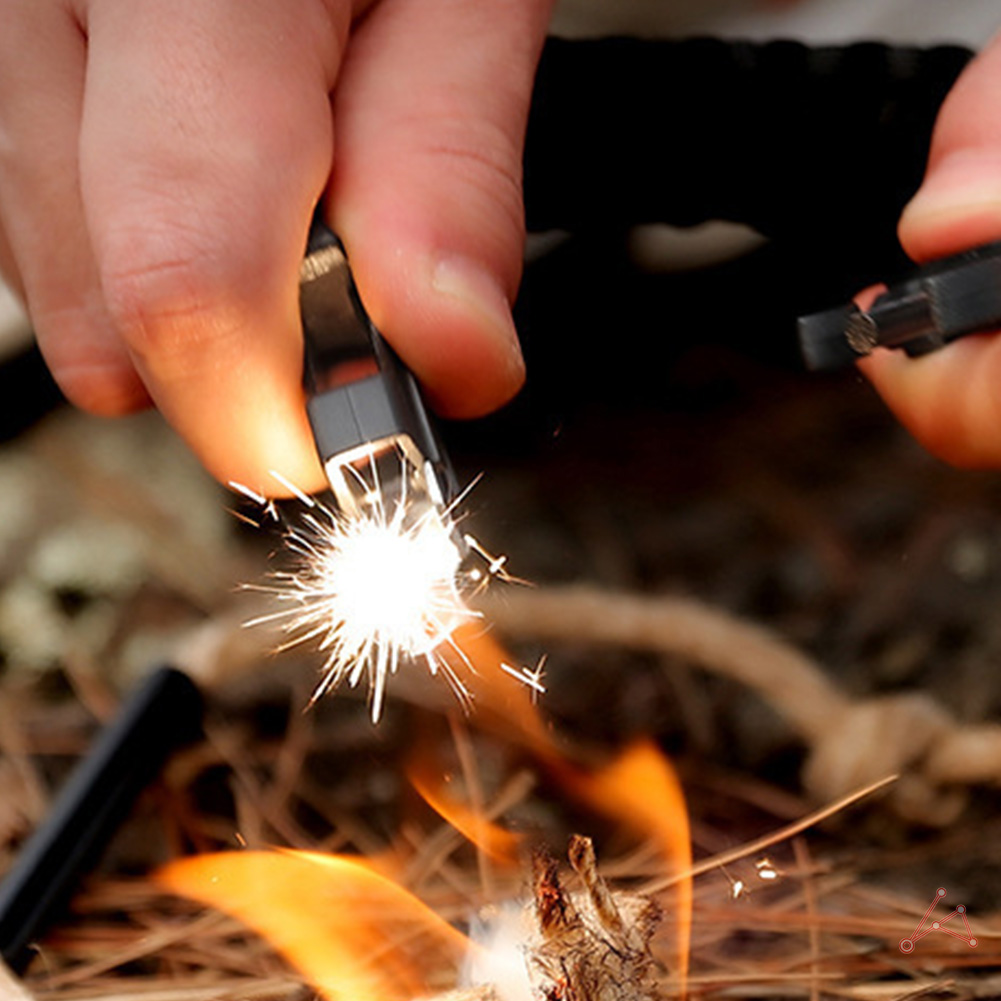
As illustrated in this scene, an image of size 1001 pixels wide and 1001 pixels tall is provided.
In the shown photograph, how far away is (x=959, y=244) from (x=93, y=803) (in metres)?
0.42

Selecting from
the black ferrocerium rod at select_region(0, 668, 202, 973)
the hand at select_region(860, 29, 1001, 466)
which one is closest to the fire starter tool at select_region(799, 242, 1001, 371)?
the hand at select_region(860, 29, 1001, 466)

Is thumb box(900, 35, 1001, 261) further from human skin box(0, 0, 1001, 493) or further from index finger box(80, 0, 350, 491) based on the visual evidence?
index finger box(80, 0, 350, 491)

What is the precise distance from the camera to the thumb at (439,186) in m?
0.47

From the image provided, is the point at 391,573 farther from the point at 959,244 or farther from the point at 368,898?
the point at 959,244

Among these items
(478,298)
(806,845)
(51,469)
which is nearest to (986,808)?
(806,845)

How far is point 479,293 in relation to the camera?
0.47 metres

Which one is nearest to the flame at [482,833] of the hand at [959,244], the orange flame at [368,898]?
the orange flame at [368,898]

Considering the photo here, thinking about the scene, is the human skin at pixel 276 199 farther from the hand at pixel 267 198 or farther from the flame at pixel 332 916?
the flame at pixel 332 916

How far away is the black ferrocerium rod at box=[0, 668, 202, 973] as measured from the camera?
1.81 feet

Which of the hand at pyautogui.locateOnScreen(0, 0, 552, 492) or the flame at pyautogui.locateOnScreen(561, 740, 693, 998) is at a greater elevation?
the hand at pyautogui.locateOnScreen(0, 0, 552, 492)

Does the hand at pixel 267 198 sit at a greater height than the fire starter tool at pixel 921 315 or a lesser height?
greater


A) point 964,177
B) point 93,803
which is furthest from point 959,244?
point 93,803

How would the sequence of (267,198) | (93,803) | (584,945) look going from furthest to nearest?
Answer: (93,803), (267,198), (584,945)

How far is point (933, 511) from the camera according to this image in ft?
2.86
